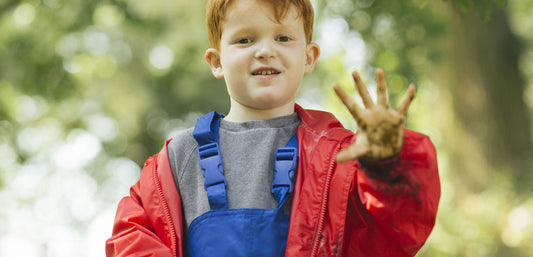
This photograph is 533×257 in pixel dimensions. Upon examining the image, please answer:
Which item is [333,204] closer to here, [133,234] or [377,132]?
[377,132]

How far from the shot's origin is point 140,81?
36.6 feet

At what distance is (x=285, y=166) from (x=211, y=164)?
0.29m

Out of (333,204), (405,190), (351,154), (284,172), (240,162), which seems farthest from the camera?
(240,162)

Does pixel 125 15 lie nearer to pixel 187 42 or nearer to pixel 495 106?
pixel 187 42

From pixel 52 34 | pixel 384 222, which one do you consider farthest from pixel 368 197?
pixel 52 34

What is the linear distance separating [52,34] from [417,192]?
6.71m

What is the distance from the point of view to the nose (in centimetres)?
218

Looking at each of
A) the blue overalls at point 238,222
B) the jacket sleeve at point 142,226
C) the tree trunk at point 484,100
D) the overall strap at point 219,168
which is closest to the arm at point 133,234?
the jacket sleeve at point 142,226

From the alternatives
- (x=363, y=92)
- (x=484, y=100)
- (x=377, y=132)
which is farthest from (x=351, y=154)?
(x=484, y=100)

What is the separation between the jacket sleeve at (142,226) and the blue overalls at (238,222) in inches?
4.8

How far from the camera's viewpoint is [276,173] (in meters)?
2.10

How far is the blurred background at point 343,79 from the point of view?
5777 mm

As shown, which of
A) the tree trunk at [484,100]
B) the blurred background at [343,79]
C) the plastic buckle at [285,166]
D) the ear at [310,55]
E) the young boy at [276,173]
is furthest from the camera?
the tree trunk at [484,100]

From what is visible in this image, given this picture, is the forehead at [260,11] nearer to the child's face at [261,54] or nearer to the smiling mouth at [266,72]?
the child's face at [261,54]
